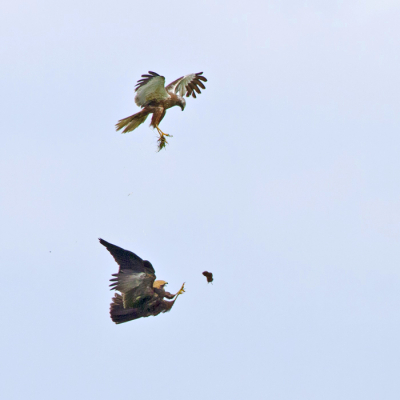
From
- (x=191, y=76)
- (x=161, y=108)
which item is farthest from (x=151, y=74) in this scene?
(x=191, y=76)

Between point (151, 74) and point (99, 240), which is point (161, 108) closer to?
point (151, 74)

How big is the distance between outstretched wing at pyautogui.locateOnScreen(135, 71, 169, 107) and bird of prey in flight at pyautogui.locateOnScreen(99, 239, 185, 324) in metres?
3.32

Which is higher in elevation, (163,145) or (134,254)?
(163,145)

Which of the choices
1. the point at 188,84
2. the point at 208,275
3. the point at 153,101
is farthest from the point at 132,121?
the point at 208,275

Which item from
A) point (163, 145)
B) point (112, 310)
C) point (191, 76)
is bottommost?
point (112, 310)

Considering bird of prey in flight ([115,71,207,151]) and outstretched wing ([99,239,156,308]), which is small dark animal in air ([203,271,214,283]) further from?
bird of prey in flight ([115,71,207,151])

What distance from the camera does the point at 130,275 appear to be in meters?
19.6

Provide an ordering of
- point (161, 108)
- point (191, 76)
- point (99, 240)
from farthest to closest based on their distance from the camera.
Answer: point (191, 76) → point (161, 108) → point (99, 240)

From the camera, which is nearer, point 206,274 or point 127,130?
point 206,274

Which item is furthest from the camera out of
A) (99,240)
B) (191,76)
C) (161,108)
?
(191,76)

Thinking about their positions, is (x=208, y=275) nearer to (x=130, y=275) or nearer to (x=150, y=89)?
(x=130, y=275)

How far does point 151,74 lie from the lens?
2008cm

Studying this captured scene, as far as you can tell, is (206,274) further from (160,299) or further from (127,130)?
(127,130)

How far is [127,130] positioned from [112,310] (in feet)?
12.9
